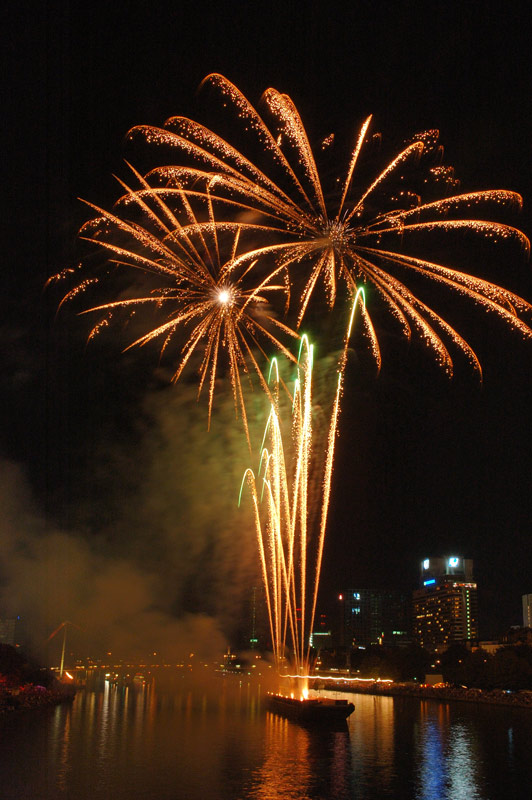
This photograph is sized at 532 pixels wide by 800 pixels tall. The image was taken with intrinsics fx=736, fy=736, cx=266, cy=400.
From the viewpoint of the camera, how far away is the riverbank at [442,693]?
45188 millimetres

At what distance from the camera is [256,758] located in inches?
774

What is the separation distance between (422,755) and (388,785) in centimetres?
551

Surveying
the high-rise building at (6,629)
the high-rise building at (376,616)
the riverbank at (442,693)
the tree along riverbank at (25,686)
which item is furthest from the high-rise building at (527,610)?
the tree along riverbank at (25,686)

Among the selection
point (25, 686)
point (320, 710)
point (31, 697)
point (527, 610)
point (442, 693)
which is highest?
point (527, 610)

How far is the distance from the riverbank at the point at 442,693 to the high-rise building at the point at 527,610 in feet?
205

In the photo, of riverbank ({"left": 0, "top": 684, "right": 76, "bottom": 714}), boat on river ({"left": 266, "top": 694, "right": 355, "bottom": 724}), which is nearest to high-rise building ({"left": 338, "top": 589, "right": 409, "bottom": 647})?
riverbank ({"left": 0, "top": 684, "right": 76, "bottom": 714})

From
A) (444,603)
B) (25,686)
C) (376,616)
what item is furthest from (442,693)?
(376,616)

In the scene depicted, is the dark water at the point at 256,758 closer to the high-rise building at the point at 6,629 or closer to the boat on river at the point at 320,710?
the boat on river at the point at 320,710

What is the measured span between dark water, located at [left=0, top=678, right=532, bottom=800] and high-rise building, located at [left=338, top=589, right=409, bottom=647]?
11839 centimetres

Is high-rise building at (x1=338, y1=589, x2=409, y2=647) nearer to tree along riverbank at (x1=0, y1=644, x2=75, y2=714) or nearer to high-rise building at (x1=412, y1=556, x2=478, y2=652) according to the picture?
high-rise building at (x1=412, y1=556, x2=478, y2=652)

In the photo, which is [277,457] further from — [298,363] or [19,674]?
[19,674]

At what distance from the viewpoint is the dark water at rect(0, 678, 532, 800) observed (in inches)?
600

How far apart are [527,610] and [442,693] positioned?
80.7 m

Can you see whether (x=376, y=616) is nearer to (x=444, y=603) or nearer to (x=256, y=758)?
(x=444, y=603)
